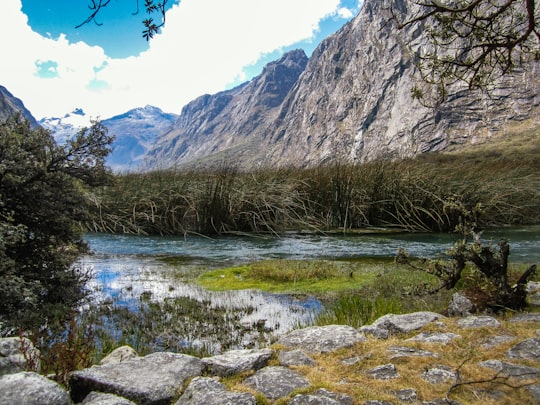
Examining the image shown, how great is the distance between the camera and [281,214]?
41.2 ft

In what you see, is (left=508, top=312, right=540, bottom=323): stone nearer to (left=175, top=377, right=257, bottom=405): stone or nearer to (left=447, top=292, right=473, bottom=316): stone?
(left=447, top=292, right=473, bottom=316): stone

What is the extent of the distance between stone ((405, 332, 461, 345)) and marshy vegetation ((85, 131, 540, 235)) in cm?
871

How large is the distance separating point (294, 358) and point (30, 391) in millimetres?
1483

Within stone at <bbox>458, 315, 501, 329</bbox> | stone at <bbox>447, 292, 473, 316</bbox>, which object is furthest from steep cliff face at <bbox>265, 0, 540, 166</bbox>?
stone at <bbox>458, 315, 501, 329</bbox>

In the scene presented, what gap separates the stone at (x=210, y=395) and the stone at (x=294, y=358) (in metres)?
0.52

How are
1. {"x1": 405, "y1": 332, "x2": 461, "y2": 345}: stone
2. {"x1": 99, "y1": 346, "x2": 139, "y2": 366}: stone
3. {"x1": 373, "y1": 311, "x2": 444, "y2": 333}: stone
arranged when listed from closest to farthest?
1. {"x1": 405, "y1": 332, "x2": 461, "y2": 345}: stone
2. {"x1": 99, "y1": 346, "x2": 139, "y2": 366}: stone
3. {"x1": 373, "y1": 311, "x2": 444, "y2": 333}: stone

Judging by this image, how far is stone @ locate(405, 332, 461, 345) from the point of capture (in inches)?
118

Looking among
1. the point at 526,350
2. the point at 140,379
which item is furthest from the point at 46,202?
the point at 526,350

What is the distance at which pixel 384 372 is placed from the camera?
2.50 metres

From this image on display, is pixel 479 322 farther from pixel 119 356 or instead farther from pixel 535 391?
pixel 119 356

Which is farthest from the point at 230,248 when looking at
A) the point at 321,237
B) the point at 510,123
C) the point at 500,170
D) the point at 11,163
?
the point at 510,123

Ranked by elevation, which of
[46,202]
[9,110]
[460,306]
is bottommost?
[460,306]

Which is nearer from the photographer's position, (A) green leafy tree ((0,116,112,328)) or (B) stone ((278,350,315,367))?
(B) stone ((278,350,315,367))

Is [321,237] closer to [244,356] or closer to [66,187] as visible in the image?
[66,187]
